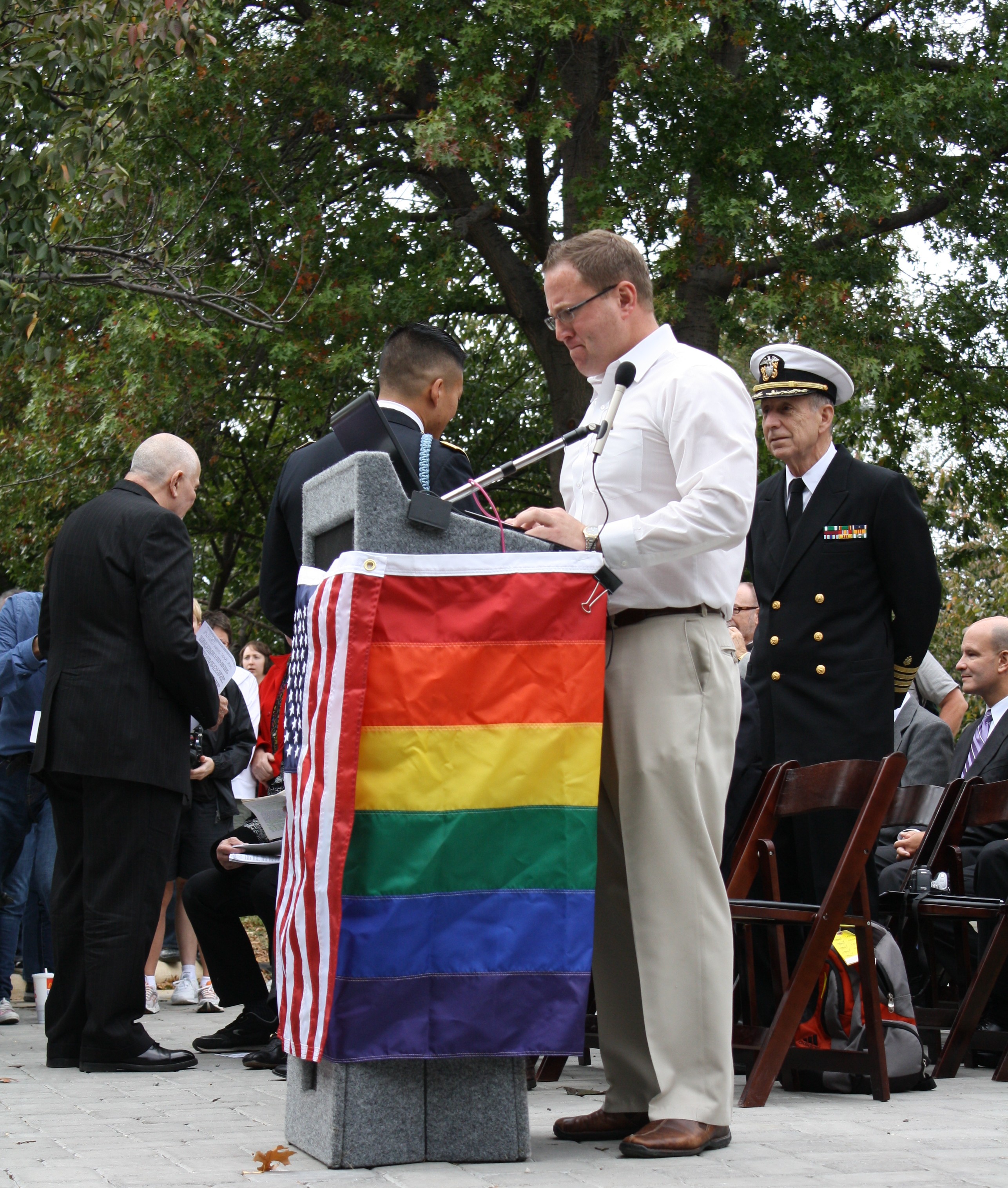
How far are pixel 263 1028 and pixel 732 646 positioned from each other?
3131mm

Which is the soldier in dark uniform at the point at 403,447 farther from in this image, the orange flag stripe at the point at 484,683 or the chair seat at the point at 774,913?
the chair seat at the point at 774,913

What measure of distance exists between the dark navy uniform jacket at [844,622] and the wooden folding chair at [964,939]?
631 mm

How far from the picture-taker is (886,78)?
13.5m

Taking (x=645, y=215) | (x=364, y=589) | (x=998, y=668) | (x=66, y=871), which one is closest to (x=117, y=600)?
(x=66, y=871)

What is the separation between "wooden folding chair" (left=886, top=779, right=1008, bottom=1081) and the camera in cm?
541

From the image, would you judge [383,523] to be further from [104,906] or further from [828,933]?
[104,906]

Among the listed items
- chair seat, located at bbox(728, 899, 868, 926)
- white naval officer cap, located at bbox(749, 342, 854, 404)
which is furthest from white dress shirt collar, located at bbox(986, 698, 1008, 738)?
chair seat, located at bbox(728, 899, 868, 926)

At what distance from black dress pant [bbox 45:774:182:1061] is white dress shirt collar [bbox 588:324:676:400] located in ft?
7.84

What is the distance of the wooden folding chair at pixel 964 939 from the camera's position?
541 centimetres

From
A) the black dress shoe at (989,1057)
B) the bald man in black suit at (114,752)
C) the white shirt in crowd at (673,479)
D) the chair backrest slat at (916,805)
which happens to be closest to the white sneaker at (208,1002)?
the bald man in black suit at (114,752)

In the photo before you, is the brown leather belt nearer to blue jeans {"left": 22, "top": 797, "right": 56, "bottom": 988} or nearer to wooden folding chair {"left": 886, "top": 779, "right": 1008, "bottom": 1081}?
wooden folding chair {"left": 886, "top": 779, "right": 1008, "bottom": 1081}

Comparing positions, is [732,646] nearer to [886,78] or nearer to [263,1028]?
[263,1028]

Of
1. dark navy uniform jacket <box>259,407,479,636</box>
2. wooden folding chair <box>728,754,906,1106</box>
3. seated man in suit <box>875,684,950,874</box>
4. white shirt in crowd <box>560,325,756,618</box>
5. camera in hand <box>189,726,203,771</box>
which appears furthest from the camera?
camera in hand <box>189,726,203,771</box>

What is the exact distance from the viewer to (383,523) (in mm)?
3557
